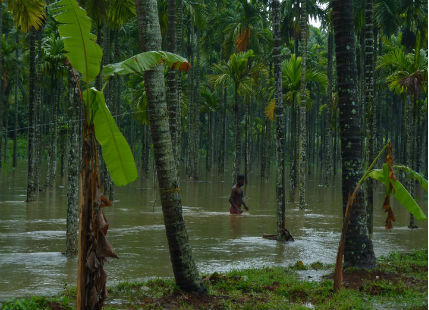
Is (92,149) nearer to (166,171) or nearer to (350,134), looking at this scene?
(166,171)

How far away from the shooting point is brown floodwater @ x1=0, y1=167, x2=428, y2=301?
1062 cm

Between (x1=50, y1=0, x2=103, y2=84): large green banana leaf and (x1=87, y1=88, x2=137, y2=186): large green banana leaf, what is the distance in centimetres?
32

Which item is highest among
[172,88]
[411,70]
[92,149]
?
[411,70]

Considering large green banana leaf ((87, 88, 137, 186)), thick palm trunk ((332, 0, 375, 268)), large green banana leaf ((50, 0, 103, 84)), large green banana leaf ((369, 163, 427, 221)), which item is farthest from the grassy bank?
large green banana leaf ((50, 0, 103, 84))

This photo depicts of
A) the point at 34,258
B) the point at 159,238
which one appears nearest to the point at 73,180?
the point at 34,258

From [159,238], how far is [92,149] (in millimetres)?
8518

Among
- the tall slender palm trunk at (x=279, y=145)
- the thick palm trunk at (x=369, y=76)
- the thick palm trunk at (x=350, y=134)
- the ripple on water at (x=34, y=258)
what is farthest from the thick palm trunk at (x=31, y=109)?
the thick palm trunk at (x=350, y=134)

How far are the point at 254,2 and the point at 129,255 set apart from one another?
25.3 metres

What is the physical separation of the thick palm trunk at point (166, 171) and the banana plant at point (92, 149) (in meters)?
1.25

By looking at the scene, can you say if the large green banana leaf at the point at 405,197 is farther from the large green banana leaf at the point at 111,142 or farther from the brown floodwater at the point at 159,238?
the brown floodwater at the point at 159,238

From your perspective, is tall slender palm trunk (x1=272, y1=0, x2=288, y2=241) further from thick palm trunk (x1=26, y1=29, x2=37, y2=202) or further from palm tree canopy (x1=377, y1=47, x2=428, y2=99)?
thick palm trunk (x1=26, y1=29, x2=37, y2=202)

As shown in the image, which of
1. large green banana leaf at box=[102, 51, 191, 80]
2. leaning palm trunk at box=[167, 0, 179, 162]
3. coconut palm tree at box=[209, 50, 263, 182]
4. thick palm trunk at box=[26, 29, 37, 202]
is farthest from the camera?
coconut palm tree at box=[209, 50, 263, 182]

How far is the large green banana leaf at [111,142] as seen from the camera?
21.4 ft

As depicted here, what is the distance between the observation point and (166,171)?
8398mm
